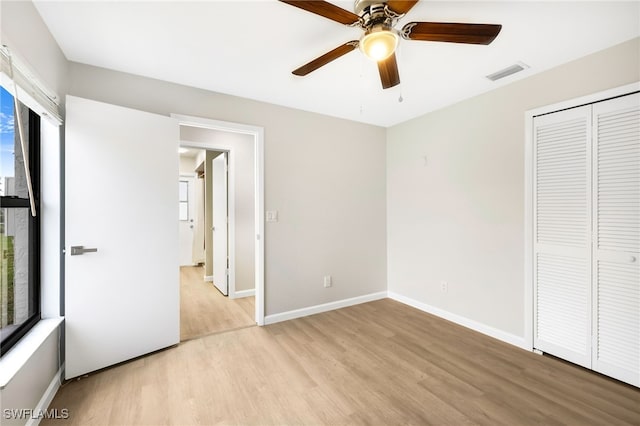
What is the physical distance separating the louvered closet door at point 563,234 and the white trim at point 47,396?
3.65m

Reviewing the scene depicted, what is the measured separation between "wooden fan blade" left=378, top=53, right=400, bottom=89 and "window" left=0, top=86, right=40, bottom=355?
7.19ft

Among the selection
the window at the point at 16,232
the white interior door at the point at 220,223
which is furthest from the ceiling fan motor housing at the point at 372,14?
the white interior door at the point at 220,223

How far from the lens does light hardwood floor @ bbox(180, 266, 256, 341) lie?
300 centimetres

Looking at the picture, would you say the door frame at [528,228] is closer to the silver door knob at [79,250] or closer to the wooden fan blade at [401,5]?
the wooden fan blade at [401,5]

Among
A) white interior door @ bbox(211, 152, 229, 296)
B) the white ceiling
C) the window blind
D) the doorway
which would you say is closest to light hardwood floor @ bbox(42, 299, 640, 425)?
the doorway

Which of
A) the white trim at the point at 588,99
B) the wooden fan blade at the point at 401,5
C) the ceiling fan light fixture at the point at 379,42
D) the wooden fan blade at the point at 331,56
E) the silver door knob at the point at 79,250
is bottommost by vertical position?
the silver door knob at the point at 79,250

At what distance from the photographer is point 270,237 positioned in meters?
3.15

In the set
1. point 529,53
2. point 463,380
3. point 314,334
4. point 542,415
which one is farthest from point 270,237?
point 529,53

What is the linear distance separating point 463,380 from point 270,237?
85.9 inches

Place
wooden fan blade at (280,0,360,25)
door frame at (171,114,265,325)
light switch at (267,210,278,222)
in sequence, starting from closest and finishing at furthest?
wooden fan blade at (280,0,360,25) → door frame at (171,114,265,325) → light switch at (267,210,278,222)

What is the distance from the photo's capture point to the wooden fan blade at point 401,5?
52.5 inches

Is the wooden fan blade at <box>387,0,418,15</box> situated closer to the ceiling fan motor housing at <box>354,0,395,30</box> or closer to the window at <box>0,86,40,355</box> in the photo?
the ceiling fan motor housing at <box>354,0,395,30</box>

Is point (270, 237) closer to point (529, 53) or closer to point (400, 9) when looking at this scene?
point (400, 9)

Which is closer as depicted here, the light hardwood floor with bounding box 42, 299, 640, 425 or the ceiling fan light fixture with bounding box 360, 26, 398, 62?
the ceiling fan light fixture with bounding box 360, 26, 398, 62
